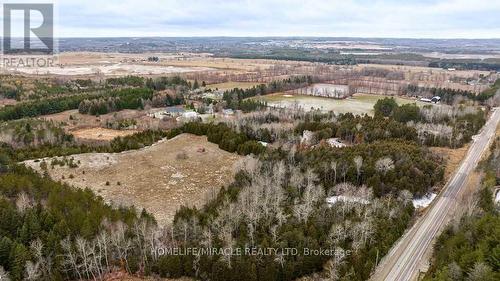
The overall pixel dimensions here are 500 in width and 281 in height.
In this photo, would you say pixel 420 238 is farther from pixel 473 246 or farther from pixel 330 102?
pixel 330 102

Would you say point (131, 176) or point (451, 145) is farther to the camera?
point (451, 145)

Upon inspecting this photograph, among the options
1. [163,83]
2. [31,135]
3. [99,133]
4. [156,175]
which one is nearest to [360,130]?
[156,175]

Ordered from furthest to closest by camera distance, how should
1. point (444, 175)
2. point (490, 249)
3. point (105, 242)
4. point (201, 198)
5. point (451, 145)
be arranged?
point (451, 145), point (444, 175), point (201, 198), point (105, 242), point (490, 249)

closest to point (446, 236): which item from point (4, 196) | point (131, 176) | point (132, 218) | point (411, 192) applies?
point (411, 192)

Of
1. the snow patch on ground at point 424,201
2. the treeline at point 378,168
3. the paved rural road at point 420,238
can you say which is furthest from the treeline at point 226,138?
the paved rural road at point 420,238

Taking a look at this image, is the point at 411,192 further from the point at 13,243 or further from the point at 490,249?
the point at 13,243

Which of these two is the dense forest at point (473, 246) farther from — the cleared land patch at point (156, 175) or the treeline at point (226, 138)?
the treeline at point (226, 138)
